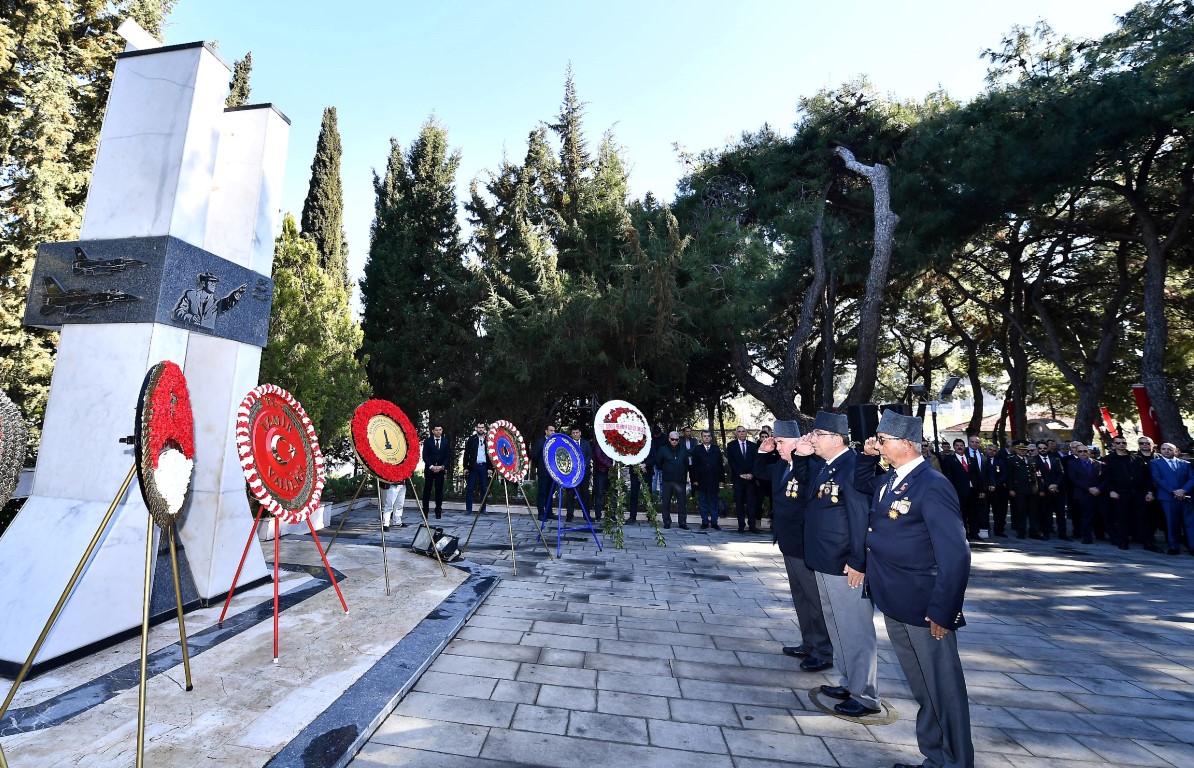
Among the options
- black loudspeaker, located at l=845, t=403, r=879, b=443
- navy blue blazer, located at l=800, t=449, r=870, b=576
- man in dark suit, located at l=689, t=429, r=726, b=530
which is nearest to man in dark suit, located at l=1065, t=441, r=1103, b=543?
man in dark suit, located at l=689, t=429, r=726, b=530

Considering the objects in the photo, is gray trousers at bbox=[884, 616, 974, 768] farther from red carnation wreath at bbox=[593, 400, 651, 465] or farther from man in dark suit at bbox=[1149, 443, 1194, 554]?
man in dark suit at bbox=[1149, 443, 1194, 554]

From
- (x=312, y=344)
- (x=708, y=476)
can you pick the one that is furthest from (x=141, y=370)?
(x=708, y=476)

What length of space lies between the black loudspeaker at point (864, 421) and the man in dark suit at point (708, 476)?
6.70 meters

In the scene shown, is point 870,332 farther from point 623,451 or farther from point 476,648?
point 476,648

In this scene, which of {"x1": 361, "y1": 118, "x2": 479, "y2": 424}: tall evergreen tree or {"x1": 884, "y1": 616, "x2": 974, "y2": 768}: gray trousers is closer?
{"x1": 884, "y1": 616, "x2": 974, "y2": 768}: gray trousers

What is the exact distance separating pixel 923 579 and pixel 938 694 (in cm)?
56

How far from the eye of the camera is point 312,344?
1242 centimetres

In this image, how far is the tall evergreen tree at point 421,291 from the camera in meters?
19.2

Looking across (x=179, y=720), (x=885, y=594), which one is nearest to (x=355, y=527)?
(x=179, y=720)

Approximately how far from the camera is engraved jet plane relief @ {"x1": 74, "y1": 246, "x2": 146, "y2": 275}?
4.54m

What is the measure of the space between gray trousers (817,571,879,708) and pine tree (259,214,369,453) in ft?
35.8

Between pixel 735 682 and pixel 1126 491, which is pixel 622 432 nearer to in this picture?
pixel 735 682

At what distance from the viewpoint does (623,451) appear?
812 centimetres

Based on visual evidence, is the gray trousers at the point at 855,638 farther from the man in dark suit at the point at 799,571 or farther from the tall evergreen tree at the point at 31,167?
the tall evergreen tree at the point at 31,167
